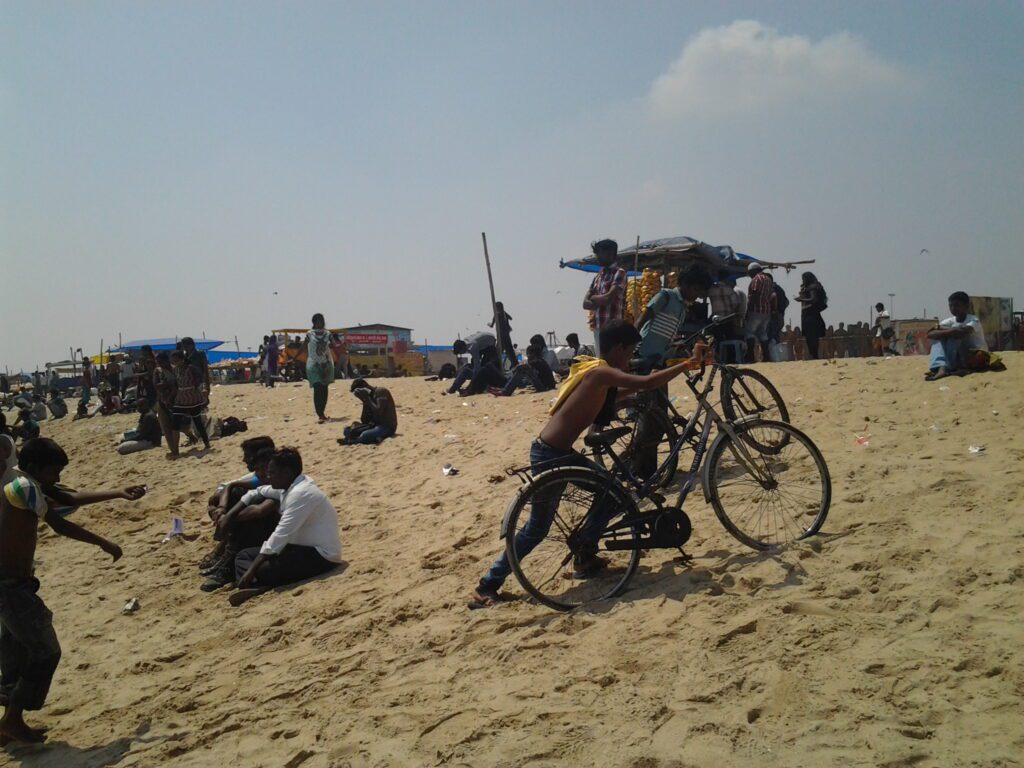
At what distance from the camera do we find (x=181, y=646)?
4996mm

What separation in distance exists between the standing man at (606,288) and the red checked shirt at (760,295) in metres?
4.90

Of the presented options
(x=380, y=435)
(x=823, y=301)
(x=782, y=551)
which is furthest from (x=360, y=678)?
(x=823, y=301)

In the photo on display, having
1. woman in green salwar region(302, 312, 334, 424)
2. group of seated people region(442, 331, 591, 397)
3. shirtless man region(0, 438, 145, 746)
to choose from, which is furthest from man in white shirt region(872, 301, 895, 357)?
shirtless man region(0, 438, 145, 746)

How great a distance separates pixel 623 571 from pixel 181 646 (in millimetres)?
3009

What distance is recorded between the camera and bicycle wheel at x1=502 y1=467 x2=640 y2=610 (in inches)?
166

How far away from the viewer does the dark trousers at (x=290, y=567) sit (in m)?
5.70

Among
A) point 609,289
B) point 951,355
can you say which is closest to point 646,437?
point 609,289

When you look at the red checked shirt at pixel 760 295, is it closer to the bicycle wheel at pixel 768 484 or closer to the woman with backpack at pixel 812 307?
the woman with backpack at pixel 812 307

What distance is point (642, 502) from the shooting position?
4.57 meters

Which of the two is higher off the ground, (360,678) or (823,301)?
(823,301)

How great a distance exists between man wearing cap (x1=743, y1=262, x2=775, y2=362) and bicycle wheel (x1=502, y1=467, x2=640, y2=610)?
26.5 feet

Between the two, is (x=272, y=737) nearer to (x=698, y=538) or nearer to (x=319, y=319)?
(x=698, y=538)

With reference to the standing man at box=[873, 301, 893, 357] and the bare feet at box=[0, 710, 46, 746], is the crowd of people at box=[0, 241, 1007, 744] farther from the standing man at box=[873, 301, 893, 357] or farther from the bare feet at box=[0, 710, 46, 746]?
the standing man at box=[873, 301, 893, 357]

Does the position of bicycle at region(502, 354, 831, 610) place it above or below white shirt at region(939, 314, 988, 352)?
below
